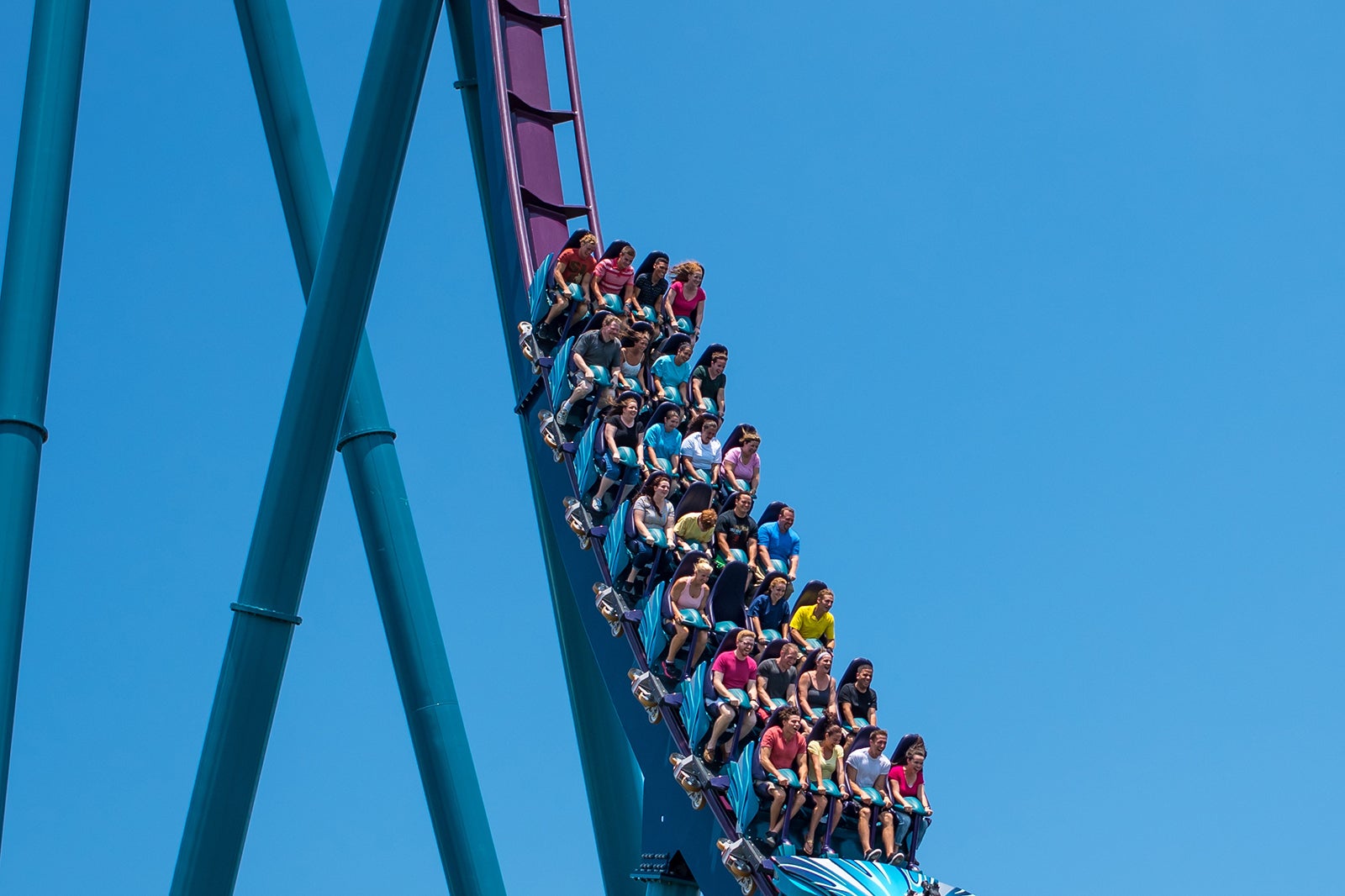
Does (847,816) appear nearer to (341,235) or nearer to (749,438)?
A: (749,438)

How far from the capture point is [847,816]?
7.44 meters

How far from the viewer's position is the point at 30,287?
903 cm

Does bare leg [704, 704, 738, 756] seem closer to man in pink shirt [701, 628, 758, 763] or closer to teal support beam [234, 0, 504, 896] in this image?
man in pink shirt [701, 628, 758, 763]

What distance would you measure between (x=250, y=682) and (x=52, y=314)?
1.88 metres

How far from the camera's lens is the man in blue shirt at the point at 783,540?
30.3 ft

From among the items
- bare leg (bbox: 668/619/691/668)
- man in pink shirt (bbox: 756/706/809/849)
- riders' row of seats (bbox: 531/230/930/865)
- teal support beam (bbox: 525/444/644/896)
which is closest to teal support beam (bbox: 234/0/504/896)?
teal support beam (bbox: 525/444/644/896)

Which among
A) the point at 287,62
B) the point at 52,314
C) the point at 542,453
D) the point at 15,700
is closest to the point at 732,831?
the point at 542,453

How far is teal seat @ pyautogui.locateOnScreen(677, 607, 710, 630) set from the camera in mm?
7926

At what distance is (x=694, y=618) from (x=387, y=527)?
2304mm

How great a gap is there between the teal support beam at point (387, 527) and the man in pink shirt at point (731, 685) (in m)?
2.14

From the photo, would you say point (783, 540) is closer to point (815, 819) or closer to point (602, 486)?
point (602, 486)

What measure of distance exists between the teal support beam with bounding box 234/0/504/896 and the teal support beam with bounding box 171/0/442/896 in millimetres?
625

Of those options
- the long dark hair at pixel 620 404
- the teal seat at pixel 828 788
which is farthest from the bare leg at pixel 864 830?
the long dark hair at pixel 620 404

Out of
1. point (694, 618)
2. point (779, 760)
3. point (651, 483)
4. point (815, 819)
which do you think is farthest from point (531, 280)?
point (815, 819)
